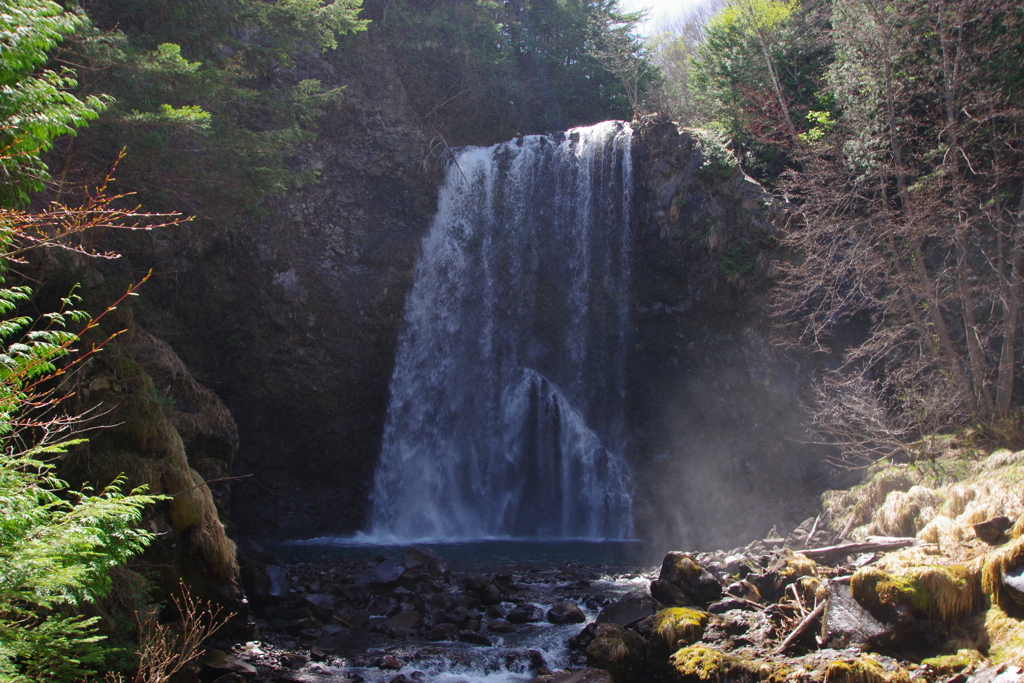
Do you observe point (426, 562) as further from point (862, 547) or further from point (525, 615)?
point (862, 547)

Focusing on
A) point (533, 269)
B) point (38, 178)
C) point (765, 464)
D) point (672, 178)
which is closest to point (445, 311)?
point (533, 269)

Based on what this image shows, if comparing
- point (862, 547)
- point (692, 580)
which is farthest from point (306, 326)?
point (862, 547)

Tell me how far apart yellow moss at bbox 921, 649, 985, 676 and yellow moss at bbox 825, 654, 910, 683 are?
40 cm

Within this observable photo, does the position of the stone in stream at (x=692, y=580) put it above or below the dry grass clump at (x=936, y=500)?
below

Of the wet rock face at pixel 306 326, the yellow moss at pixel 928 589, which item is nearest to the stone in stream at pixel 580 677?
the yellow moss at pixel 928 589

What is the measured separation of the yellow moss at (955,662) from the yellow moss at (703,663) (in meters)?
1.67

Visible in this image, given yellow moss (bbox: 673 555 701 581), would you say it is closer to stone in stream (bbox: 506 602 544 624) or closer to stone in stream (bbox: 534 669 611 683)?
stone in stream (bbox: 506 602 544 624)

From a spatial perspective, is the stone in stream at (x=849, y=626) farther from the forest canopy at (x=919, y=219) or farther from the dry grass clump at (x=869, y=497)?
the forest canopy at (x=919, y=219)

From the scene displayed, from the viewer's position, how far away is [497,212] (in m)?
19.2

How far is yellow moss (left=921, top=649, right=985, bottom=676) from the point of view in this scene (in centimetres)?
571

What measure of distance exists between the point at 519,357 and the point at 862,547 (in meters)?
10.4

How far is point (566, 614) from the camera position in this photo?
8.66 m

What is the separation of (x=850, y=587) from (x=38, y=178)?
777 cm

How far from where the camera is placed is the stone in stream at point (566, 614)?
28.2 feet
